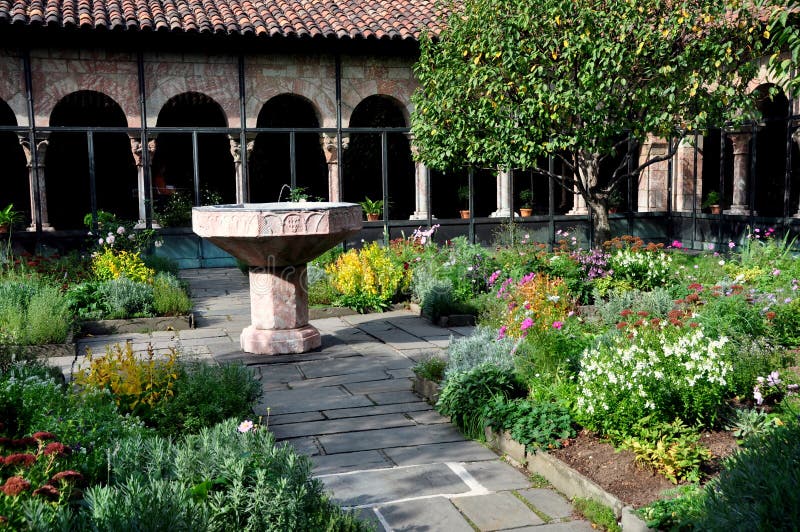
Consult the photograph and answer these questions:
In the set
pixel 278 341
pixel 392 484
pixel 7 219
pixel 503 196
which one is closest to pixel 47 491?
pixel 392 484

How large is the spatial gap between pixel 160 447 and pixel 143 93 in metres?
12.6

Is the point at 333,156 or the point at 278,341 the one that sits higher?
the point at 333,156

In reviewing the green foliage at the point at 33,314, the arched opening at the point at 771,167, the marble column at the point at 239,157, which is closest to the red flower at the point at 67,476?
the green foliage at the point at 33,314

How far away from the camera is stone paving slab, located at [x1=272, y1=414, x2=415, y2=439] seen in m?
5.39

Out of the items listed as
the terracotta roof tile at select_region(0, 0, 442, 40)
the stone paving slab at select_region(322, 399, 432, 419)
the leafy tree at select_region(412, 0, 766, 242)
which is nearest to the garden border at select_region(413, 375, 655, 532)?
the stone paving slab at select_region(322, 399, 432, 419)

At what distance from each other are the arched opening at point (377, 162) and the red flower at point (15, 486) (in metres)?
18.3

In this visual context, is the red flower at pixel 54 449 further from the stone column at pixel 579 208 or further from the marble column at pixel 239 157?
the stone column at pixel 579 208

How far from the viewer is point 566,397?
16.2 feet

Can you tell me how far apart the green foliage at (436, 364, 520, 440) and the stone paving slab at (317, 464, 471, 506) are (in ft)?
2.05

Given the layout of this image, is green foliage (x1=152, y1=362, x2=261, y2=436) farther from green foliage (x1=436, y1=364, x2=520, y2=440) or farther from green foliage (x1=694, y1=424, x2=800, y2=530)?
green foliage (x1=694, y1=424, x2=800, y2=530)

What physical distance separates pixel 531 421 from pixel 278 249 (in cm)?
→ 335

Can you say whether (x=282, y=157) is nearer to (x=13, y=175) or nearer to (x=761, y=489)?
(x=13, y=175)

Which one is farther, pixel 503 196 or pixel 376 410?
pixel 503 196

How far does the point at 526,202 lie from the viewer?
2041 centimetres
